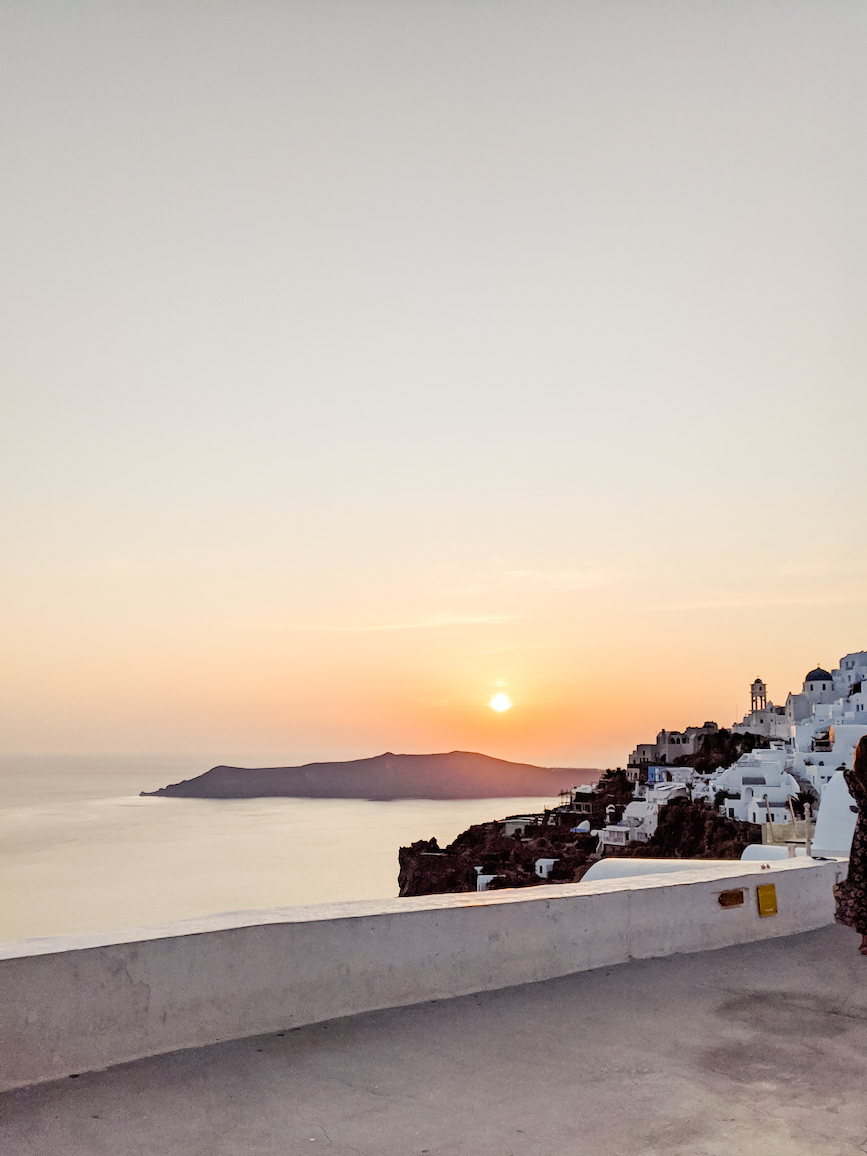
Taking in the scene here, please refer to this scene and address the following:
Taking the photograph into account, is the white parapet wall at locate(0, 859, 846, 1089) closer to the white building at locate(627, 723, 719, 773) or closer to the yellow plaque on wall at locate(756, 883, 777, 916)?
the yellow plaque on wall at locate(756, 883, 777, 916)

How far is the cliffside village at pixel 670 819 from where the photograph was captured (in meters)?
35.2

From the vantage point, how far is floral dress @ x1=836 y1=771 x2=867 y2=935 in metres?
2.88

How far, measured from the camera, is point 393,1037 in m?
3.32

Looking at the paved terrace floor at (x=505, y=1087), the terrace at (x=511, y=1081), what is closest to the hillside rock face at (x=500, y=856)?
the terrace at (x=511, y=1081)

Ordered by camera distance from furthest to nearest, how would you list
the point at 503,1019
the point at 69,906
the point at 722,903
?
the point at 69,906 < the point at 722,903 < the point at 503,1019

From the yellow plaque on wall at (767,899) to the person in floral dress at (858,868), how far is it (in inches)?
92.4

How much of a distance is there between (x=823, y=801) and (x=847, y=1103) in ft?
22.9

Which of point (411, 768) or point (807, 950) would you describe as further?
point (411, 768)

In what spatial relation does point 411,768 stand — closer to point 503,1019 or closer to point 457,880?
point 457,880

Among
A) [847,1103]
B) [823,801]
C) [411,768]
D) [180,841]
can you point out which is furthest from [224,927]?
[411,768]

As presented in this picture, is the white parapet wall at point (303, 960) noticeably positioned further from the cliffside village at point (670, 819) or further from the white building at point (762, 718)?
the white building at point (762, 718)

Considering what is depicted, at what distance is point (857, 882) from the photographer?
2.92 m

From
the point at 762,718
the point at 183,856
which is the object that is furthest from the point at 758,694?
the point at 183,856

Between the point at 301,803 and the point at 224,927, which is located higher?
the point at 224,927
